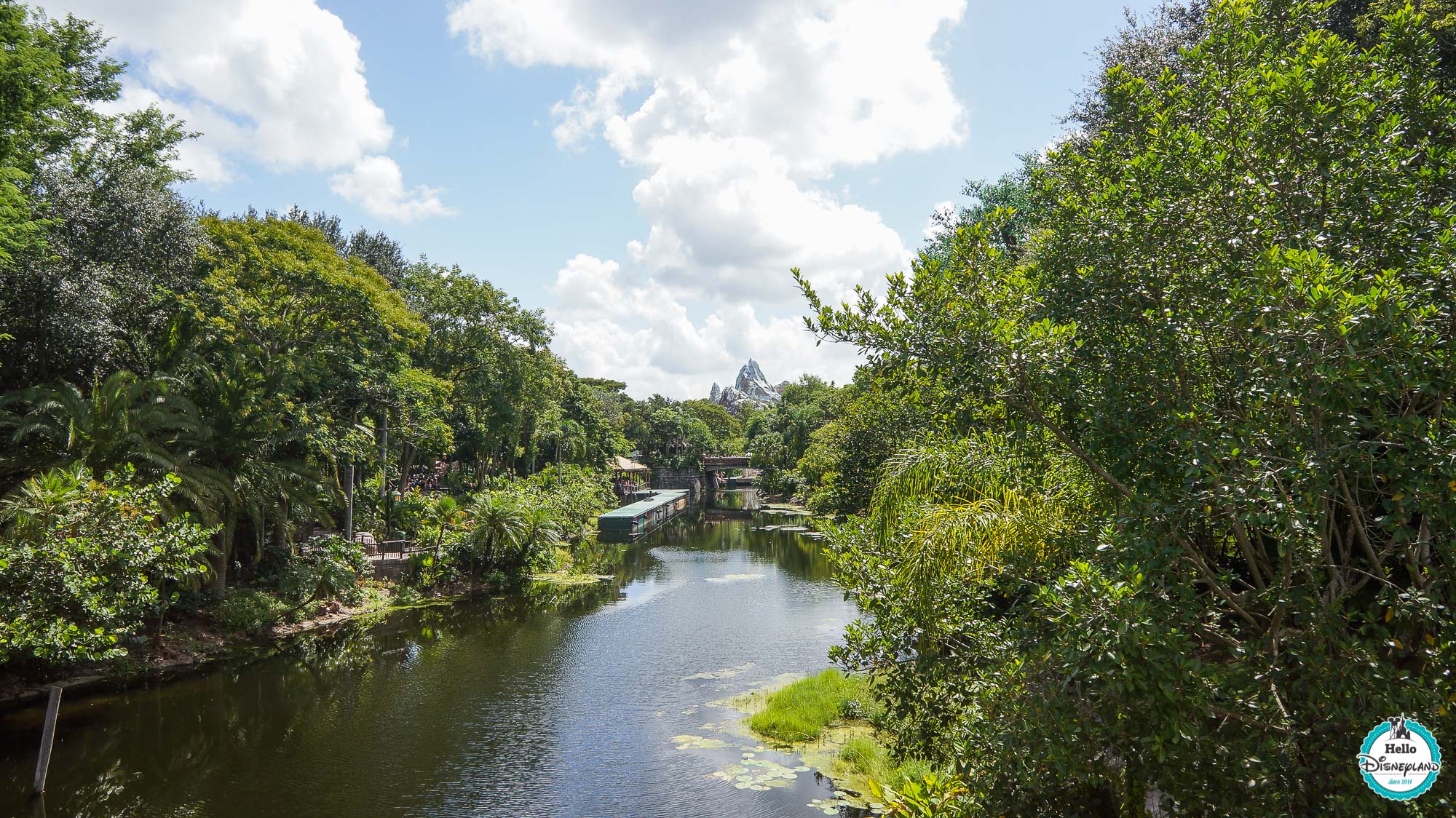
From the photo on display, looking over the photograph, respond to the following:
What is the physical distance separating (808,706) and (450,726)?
7.44m

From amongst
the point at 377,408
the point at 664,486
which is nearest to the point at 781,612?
the point at 377,408

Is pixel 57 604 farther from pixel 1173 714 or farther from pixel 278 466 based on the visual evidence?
pixel 1173 714

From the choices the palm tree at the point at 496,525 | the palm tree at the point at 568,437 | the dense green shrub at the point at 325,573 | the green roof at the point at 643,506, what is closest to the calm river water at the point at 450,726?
the dense green shrub at the point at 325,573

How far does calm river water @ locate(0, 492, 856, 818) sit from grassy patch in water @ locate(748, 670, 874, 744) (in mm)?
739

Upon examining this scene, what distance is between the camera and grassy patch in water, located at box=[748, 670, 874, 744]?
15742 mm

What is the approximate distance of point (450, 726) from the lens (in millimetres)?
16391

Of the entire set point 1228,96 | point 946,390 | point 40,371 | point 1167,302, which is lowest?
point 946,390

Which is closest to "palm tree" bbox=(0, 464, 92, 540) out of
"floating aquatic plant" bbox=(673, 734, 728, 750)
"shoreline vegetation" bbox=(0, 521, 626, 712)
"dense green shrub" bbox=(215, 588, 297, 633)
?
"shoreline vegetation" bbox=(0, 521, 626, 712)

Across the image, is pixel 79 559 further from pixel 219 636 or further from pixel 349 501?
pixel 349 501

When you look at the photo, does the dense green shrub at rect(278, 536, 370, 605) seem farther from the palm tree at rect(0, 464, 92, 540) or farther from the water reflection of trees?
the palm tree at rect(0, 464, 92, 540)

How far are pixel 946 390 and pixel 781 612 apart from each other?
21496 mm

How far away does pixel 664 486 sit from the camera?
10375 cm

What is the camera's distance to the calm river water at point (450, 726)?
42.8 ft

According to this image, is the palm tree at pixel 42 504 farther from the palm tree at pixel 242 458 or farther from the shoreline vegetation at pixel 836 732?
the shoreline vegetation at pixel 836 732
